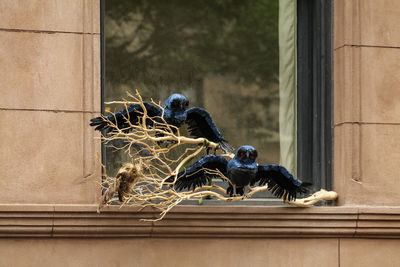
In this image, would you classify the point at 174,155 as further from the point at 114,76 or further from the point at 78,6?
the point at 78,6

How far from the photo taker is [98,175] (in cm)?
1091

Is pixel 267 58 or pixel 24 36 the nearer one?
pixel 24 36

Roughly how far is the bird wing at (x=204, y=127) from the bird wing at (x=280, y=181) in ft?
1.98

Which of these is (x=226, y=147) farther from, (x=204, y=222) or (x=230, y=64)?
(x=230, y=64)

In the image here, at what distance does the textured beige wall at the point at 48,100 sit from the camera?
10.7 metres

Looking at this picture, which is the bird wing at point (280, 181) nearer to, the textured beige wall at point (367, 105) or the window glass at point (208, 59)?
the textured beige wall at point (367, 105)

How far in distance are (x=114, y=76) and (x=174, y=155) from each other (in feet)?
4.08

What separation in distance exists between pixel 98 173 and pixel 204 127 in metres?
1.36

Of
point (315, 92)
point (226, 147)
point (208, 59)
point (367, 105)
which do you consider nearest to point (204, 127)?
point (226, 147)

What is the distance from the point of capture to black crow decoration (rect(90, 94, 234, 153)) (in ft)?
34.9

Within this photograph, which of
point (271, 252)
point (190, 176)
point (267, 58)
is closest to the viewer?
point (190, 176)

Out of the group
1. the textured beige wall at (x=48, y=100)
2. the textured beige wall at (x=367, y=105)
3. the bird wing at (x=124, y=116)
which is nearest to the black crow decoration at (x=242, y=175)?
the bird wing at (x=124, y=116)

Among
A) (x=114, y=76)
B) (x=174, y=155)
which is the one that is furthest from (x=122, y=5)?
(x=174, y=155)

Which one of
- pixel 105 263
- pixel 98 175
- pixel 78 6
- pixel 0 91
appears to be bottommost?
pixel 105 263
